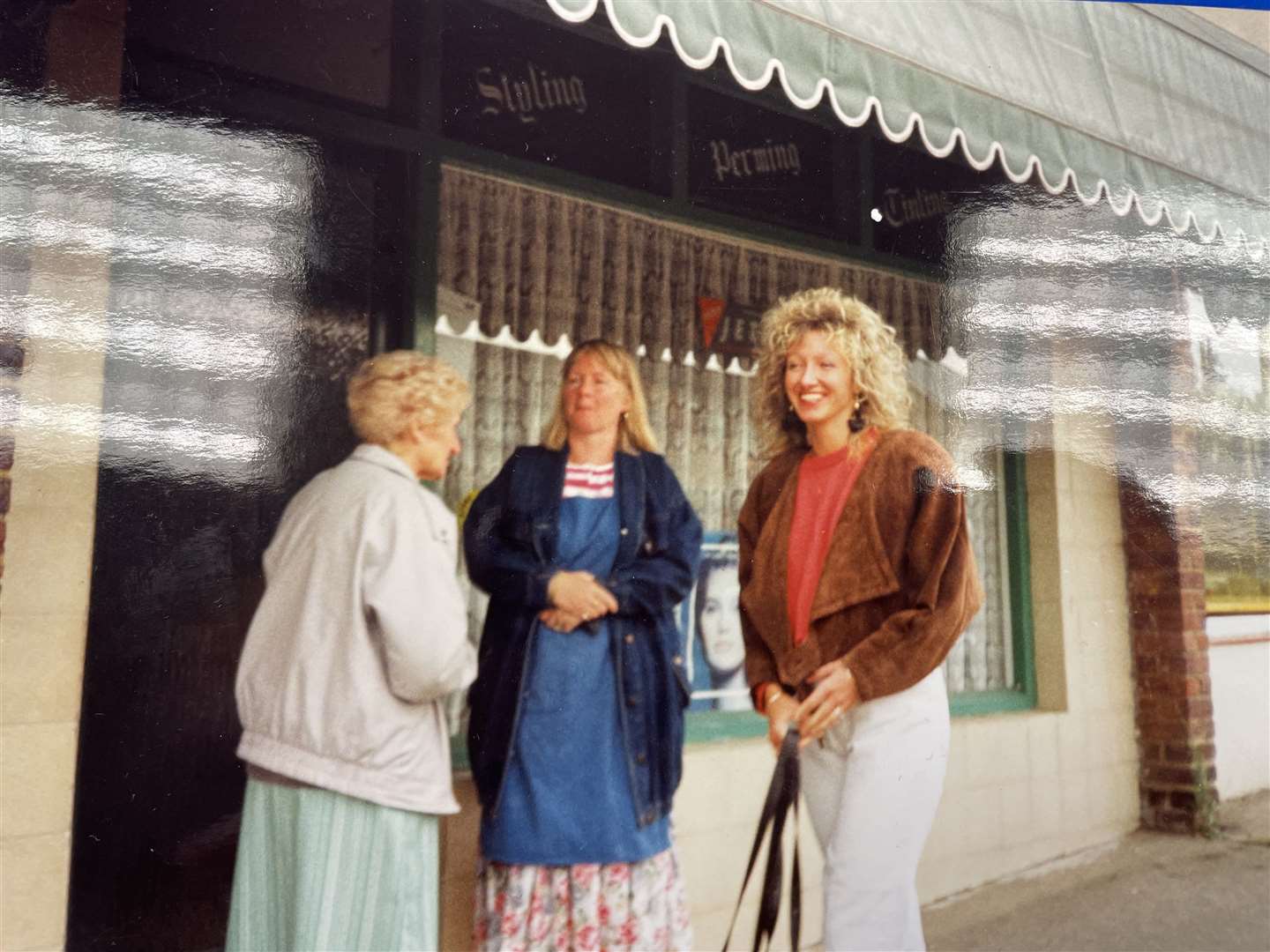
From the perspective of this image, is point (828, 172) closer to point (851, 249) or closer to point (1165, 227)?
point (851, 249)

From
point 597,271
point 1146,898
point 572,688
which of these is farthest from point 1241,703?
point 597,271

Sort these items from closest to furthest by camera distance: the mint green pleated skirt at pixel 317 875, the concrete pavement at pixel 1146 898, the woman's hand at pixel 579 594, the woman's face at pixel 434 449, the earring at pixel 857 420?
the mint green pleated skirt at pixel 317 875, the woman's face at pixel 434 449, the woman's hand at pixel 579 594, the earring at pixel 857 420, the concrete pavement at pixel 1146 898

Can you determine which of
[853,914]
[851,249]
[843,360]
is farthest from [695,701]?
[851,249]

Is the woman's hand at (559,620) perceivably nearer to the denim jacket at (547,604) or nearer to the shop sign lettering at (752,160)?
the denim jacket at (547,604)

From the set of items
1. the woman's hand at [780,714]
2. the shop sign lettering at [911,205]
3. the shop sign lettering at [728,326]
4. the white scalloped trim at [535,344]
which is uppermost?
the shop sign lettering at [911,205]

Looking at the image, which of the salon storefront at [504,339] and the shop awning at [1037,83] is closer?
the salon storefront at [504,339]

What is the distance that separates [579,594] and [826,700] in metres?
0.55

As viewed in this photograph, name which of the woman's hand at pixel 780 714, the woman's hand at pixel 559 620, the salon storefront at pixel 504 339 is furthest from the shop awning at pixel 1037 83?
the woman's hand at pixel 780 714

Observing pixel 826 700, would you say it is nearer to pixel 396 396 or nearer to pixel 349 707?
pixel 349 707

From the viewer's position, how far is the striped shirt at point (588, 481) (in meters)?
2.12

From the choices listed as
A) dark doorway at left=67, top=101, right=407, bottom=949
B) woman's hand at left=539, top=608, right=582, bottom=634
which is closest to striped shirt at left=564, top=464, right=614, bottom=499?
woman's hand at left=539, top=608, right=582, bottom=634

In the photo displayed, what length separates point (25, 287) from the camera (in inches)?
66.1

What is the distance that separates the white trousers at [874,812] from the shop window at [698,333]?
184mm

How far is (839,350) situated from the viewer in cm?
228
